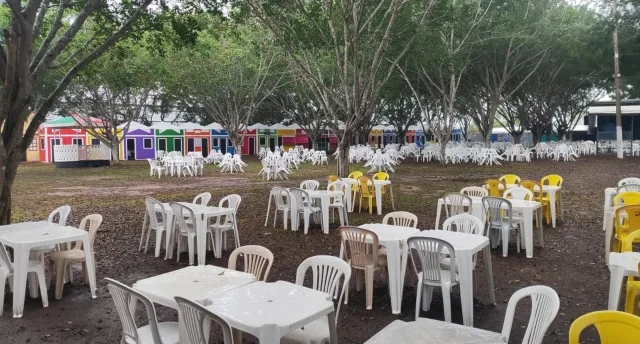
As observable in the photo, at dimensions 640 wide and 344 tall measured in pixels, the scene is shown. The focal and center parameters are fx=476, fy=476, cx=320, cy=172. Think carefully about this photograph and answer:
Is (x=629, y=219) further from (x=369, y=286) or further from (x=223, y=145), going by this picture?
(x=223, y=145)

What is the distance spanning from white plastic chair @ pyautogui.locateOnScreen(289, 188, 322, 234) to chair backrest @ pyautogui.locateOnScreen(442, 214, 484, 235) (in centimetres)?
350

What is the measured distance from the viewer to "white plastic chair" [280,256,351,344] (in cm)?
333

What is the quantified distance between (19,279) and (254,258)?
250cm

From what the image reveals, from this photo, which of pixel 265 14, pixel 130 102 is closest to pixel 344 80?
pixel 265 14

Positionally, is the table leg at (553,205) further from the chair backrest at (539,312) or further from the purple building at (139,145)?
the purple building at (139,145)

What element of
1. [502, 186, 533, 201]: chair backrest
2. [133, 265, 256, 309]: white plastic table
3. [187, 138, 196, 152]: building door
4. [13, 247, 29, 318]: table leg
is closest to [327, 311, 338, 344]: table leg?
[133, 265, 256, 309]: white plastic table

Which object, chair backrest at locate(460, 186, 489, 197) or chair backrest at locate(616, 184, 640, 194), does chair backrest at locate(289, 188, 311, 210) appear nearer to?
chair backrest at locate(460, 186, 489, 197)

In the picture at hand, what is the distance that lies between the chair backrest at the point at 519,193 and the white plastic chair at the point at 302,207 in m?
3.34

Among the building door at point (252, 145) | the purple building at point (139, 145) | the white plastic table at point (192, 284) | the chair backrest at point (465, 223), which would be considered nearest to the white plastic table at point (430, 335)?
the white plastic table at point (192, 284)

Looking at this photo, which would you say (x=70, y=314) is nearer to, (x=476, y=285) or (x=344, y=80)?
(x=476, y=285)

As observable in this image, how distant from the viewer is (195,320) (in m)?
2.83

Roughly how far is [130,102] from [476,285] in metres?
28.5

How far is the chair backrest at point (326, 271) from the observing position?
3.74m

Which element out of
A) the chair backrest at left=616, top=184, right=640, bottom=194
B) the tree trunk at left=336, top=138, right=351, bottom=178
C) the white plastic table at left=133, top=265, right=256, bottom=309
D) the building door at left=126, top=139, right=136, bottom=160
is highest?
the building door at left=126, top=139, right=136, bottom=160
